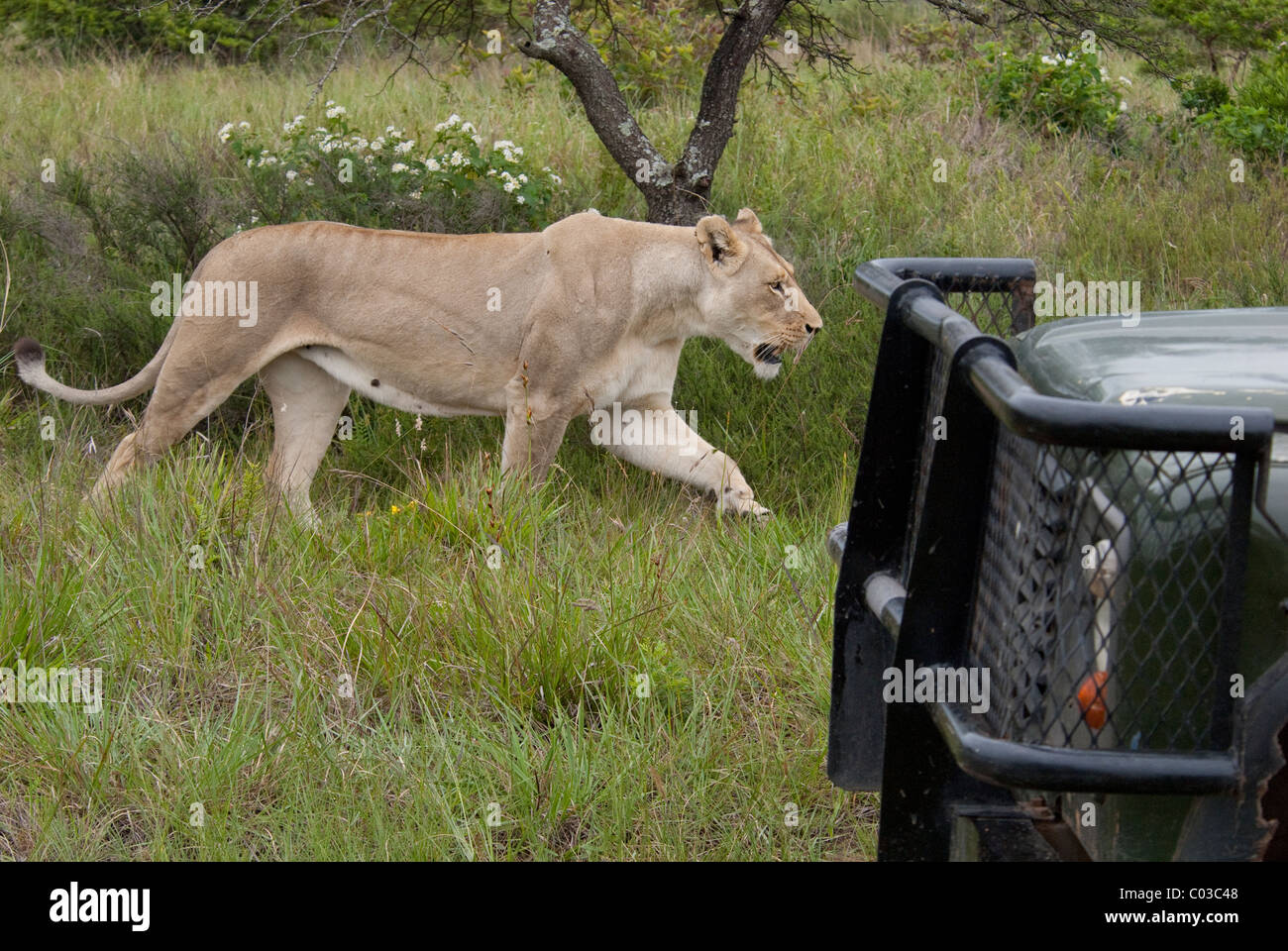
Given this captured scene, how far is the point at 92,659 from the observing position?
3.70 meters

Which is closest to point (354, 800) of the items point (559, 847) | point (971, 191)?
point (559, 847)

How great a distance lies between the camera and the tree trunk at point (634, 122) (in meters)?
6.52

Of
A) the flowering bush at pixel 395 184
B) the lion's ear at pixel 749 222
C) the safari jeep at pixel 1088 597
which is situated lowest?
the safari jeep at pixel 1088 597

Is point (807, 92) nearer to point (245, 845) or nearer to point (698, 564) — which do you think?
point (698, 564)

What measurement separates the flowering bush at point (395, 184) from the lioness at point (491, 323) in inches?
50.2

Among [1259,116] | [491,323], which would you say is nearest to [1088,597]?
[491,323]

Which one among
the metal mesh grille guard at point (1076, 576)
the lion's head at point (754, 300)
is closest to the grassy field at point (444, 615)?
the lion's head at point (754, 300)

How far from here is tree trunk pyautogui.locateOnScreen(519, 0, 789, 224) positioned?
21.4 feet

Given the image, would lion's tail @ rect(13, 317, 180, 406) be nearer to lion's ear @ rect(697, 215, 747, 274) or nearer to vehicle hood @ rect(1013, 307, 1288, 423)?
lion's ear @ rect(697, 215, 747, 274)

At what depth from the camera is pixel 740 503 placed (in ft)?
17.5

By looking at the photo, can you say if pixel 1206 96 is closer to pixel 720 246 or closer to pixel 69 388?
pixel 720 246

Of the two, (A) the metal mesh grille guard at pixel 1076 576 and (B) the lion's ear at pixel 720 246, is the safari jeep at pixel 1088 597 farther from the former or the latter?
(B) the lion's ear at pixel 720 246

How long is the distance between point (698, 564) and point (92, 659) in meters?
1.73

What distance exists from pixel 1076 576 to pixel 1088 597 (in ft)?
0.13
